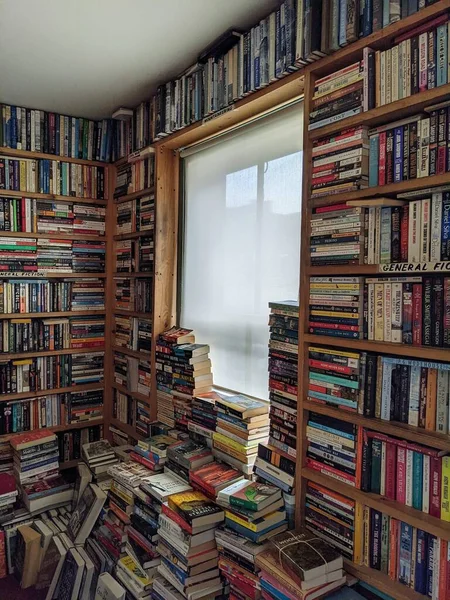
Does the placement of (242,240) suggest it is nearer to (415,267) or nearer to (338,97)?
(338,97)

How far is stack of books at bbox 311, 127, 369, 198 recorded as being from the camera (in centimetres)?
148

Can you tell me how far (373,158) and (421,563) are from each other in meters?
1.22

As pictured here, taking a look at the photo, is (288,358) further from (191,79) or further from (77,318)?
(77,318)

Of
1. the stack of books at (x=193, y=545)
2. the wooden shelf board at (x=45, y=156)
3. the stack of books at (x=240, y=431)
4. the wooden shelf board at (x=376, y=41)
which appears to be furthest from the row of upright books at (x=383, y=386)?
the wooden shelf board at (x=45, y=156)

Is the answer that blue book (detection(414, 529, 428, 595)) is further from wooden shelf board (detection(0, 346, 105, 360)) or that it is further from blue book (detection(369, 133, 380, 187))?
wooden shelf board (detection(0, 346, 105, 360))

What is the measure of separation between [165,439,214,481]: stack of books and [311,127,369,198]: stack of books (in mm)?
1224

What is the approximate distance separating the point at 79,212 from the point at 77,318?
709 millimetres

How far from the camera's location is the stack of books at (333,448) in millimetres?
1489

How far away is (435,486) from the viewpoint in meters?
1.29

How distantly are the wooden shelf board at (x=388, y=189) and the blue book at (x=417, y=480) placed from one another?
769 mm

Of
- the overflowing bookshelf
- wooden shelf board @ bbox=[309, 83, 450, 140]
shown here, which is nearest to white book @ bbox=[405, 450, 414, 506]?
wooden shelf board @ bbox=[309, 83, 450, 140]

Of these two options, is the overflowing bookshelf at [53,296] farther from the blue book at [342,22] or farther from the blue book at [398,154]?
the blue book at [398,154]

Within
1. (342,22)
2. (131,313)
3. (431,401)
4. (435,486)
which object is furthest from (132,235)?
(435,486)

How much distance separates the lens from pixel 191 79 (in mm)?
2262
